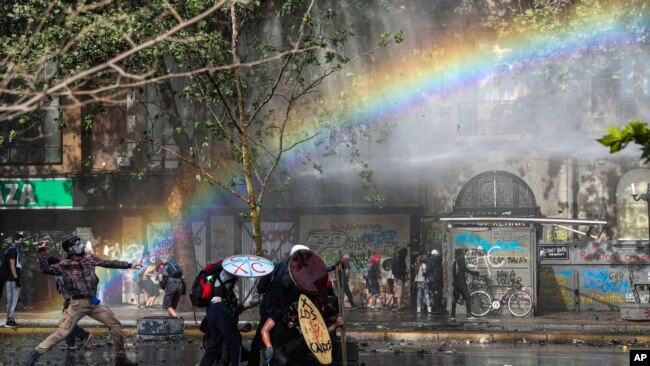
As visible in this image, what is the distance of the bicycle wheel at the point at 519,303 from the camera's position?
22.7 m

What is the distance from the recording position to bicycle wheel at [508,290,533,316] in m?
22.7

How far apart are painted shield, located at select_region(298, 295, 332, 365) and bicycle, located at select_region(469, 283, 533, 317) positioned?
1300cm

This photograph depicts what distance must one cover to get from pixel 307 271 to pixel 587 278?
15.6 metres

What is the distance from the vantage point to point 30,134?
2912 cm

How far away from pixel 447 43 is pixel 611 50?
4.52 m

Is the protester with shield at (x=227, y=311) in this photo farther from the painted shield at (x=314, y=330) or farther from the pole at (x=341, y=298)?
the painted shield at (x=314, y=330)

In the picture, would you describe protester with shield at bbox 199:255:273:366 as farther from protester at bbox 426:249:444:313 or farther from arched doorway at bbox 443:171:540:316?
protester at bbox 426:249:444:313

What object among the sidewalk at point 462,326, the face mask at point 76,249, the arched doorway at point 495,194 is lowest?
the sidewalk at point 462,326

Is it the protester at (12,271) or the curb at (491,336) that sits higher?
the protester at (12,271)

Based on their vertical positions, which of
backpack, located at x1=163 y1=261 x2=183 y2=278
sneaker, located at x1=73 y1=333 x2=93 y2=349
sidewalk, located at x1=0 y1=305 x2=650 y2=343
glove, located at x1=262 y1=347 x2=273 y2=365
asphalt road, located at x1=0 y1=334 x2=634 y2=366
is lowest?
sidewalk, located at x1=0 y1=305 x2=650 y2=343

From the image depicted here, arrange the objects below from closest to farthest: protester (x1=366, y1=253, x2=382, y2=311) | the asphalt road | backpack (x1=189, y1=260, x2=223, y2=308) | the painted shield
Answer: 1. the painted shield
2. backpack (x1=189, y1=260, x2=223, y2=308)
3. the asphalt road
4. protester (x1=366, y1=253, x2=382, y2=311)

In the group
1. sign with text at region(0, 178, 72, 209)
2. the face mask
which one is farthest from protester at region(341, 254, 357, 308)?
the face mask

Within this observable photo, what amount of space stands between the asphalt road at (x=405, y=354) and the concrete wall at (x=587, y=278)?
6.68m

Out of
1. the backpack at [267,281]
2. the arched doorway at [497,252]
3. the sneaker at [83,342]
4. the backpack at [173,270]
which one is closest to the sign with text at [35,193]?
the backpack at [173,270]
